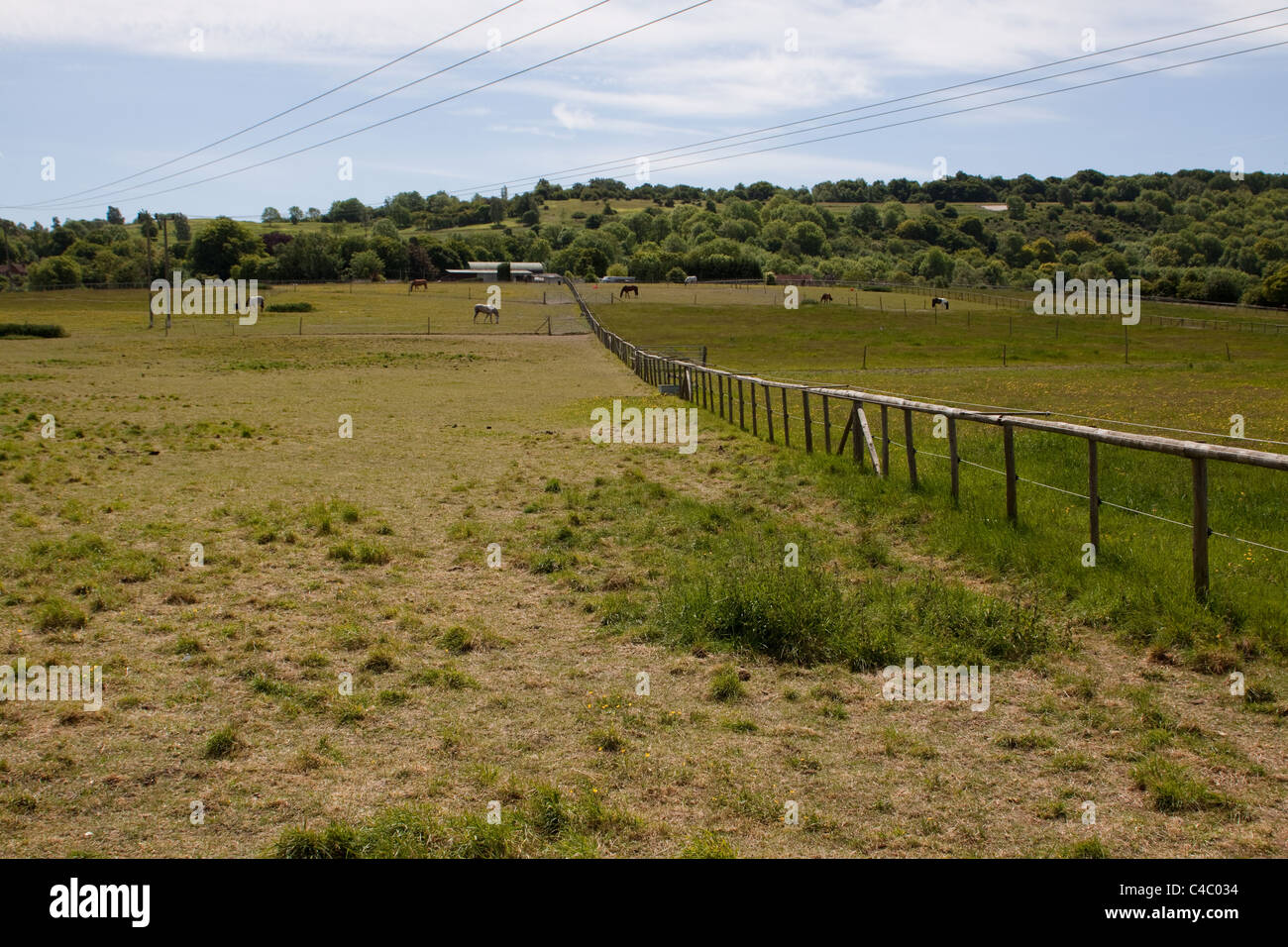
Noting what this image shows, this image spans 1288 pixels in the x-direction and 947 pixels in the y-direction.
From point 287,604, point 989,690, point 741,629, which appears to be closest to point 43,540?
point 287,604

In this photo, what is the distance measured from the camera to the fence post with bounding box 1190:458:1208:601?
7336mm

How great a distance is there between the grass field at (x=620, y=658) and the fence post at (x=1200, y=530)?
0.12m

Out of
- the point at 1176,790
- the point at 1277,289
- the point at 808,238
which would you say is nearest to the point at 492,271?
the point at 808,238

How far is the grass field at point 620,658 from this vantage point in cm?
480

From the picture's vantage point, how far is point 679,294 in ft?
373

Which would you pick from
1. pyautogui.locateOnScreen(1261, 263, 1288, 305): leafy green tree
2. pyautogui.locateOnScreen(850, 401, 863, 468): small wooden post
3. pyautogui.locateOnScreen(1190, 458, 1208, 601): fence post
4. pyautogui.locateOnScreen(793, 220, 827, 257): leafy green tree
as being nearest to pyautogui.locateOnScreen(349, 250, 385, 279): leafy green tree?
pyautogui.locateOnScreen(793, 220, 827, 257): leafy green tree

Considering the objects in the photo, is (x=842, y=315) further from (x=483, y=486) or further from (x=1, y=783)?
(x=1, y=783)

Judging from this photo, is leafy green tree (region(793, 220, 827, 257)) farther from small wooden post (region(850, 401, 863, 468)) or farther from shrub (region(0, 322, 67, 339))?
small wooden post (region(850, 401, 863, 468))

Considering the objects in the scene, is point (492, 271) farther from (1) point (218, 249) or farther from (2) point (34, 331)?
(2) point (34, 331)

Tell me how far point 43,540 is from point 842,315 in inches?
3323

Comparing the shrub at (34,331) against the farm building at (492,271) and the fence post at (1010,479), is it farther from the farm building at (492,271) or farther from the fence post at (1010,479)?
the farm building at (492,271)

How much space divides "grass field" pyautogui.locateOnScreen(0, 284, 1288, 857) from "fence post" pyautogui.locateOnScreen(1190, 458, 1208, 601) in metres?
0.12

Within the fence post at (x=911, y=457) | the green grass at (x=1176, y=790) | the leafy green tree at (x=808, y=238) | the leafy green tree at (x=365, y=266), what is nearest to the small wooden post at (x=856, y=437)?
the fence post at (x=911, y=457)
